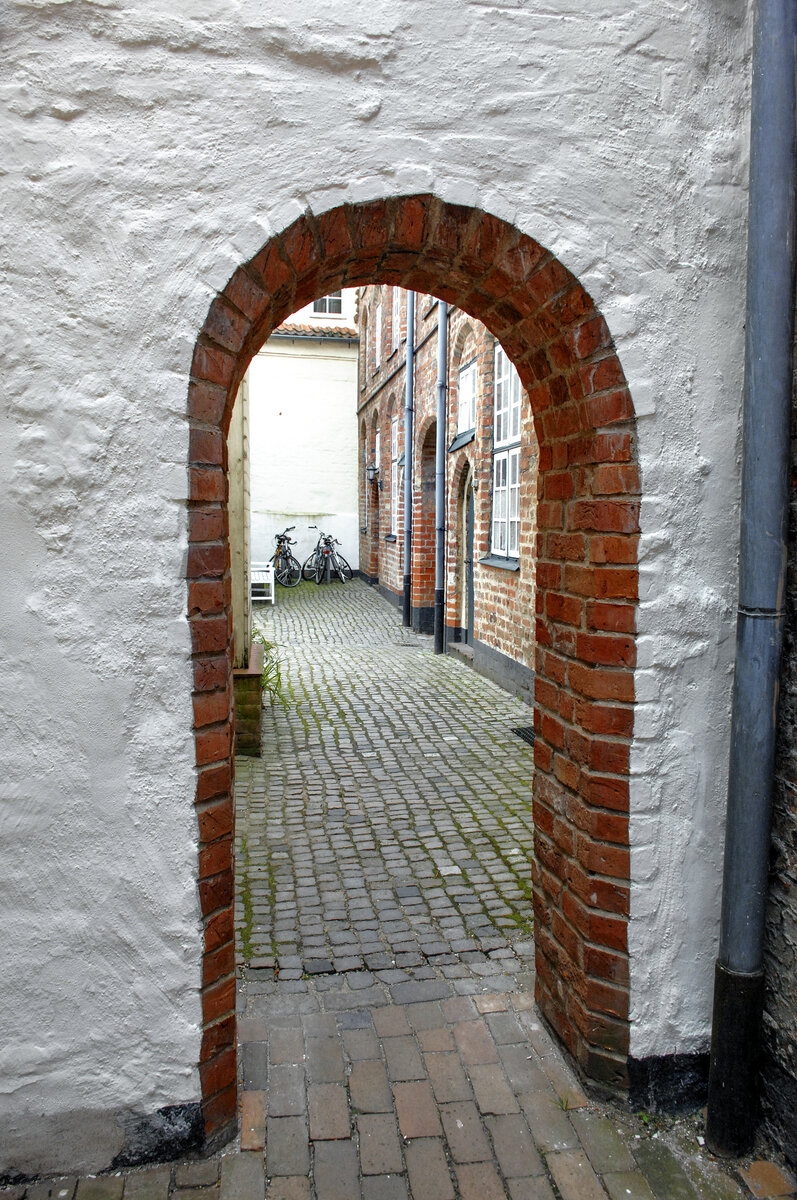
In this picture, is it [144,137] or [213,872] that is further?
[213,872]

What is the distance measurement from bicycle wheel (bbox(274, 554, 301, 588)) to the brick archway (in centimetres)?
1673

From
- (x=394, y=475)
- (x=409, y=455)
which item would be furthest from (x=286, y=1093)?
(x=394, y=475)

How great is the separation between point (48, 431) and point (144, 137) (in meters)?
0.75

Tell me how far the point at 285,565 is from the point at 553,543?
16961 mm

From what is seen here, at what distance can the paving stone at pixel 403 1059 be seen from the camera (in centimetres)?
268

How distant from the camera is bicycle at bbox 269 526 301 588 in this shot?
19.3 metres

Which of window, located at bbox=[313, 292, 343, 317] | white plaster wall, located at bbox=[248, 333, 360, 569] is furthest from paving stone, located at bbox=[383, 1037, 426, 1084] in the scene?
window, located at bbox=[313, 292, 343, 317]

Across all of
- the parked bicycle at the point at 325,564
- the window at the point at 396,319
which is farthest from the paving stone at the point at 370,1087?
the parked bicycle at the point at 325,564

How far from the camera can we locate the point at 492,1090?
260 cm

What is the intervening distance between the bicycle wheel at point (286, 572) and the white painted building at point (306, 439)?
119cm

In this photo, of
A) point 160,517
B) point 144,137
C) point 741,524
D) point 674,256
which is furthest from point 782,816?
point 144,137

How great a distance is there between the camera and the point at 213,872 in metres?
2.28

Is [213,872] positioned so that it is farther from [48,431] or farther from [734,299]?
[734,299]

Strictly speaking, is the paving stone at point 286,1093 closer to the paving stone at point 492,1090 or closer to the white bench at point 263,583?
the paving stone at point 492,1090
